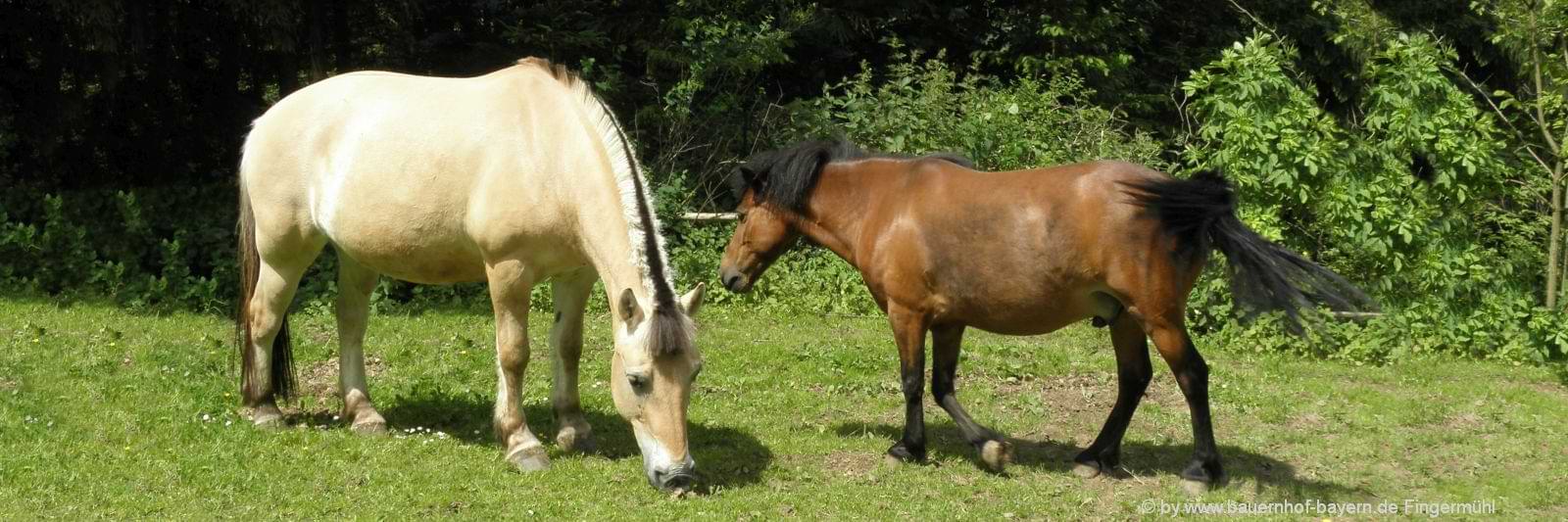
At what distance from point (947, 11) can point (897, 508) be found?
40.8ft

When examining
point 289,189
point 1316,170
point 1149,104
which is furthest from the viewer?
point 1149,104

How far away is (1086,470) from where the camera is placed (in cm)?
705

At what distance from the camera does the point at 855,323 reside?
12.0 metres

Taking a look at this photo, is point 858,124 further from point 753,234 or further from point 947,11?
point 753,234

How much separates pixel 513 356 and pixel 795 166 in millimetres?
1928

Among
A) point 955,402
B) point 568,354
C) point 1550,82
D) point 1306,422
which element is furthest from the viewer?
point 1550,82

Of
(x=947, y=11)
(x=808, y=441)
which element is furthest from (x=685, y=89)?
(x=808, y=441)

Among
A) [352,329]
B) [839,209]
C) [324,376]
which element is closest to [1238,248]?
[839,209]

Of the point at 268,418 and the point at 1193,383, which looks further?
the point at 268,418

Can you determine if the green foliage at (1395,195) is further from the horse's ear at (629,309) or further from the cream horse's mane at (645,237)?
the horse's ear at (629,309)

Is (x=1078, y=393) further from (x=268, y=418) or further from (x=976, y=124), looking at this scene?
(x=268, y=418)

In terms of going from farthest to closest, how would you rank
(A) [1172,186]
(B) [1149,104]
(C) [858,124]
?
(B) [1149,104], (C) [858,124], (A) [1172,186]

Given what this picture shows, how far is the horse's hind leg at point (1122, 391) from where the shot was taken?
6855 millimetres


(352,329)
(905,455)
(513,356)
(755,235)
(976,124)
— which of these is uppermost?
(976,124)
